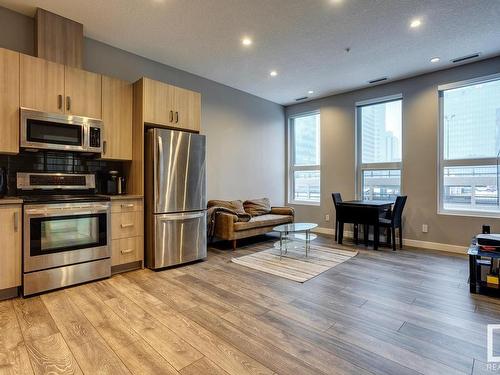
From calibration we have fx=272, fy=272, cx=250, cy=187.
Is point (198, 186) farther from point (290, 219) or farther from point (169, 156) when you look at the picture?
point (290, 219)

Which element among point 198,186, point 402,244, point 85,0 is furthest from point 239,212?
point 85,0

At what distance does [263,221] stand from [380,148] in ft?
8.87

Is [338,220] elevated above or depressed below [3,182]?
below

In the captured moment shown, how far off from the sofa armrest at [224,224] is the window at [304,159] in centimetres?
253

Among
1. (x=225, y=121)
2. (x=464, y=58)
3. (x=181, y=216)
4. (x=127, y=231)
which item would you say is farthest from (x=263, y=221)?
(x=464, y=58)

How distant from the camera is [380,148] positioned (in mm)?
5281

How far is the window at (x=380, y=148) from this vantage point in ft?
16.6

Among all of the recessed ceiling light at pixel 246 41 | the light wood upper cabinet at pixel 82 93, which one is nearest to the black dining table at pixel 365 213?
the recessed ceiling light at pixel 246 41

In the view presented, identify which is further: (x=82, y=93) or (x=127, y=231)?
(x=127, y=231)

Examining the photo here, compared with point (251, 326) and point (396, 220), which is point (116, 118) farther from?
point (396, 220)

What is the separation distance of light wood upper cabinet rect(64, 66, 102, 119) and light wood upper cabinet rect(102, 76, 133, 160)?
0.08 metres

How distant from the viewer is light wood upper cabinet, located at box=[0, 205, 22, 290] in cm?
248

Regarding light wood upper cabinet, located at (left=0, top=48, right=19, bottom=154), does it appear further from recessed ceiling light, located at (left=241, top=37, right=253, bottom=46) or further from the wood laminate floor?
recessed ceiling light, located at (left=241, top=37, right=253, bottom=46)

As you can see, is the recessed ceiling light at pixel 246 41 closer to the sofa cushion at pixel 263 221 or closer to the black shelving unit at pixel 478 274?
the sofa cushion at pixel 263 221
